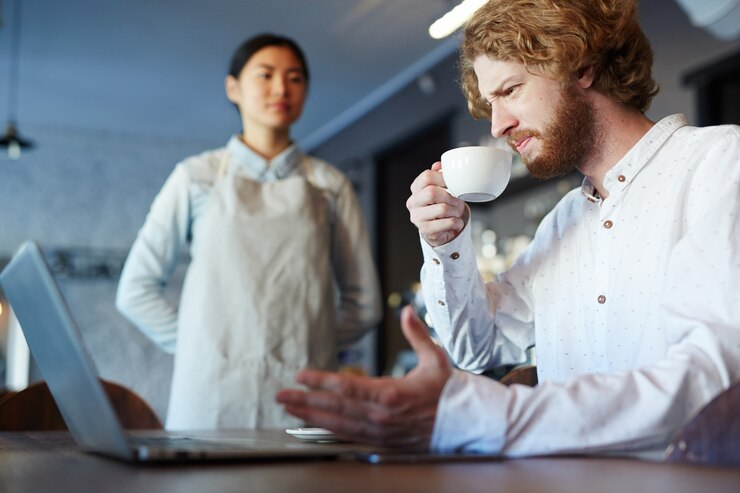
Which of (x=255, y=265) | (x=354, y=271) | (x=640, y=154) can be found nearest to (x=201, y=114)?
(x=354, y=271)

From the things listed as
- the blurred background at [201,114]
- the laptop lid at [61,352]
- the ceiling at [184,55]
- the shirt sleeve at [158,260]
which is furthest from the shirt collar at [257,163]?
the ceiling at [184,55]

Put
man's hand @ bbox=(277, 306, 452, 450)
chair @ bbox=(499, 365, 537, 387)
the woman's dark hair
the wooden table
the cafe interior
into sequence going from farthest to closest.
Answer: the cafe interior → the woman's dark hair → chair @ bbox=(499, 365, 537, 387) → man's hand @ bbox=(277, 306, 452, 450) → the wooden table

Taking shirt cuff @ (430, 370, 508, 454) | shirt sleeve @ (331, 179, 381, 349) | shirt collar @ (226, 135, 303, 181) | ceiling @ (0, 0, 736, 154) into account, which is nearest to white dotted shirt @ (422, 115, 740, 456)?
shirt cuff @ (430, 370, 508, 454)

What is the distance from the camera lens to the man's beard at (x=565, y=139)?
4.48ft

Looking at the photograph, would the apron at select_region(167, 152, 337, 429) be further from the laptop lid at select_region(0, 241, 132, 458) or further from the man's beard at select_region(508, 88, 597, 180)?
the laptop lid at select_region(0, 241, 132, 458)

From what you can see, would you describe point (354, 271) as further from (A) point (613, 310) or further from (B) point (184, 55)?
(B) point (184, 55)

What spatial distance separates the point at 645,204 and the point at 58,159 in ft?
23.1

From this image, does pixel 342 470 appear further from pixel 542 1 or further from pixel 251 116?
pixel 251 116

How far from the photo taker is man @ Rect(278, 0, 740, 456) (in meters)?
0.76

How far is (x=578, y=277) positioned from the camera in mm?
1361

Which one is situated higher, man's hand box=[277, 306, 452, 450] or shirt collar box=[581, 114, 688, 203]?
shirt collar box=[581, 114, 688, 203]

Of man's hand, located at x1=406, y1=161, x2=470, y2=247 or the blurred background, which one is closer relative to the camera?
man's hand, located at x1=406, y1=161, x2=470, y2=247

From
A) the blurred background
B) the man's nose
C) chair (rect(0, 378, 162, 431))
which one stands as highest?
the blurred background

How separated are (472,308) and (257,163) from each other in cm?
105
